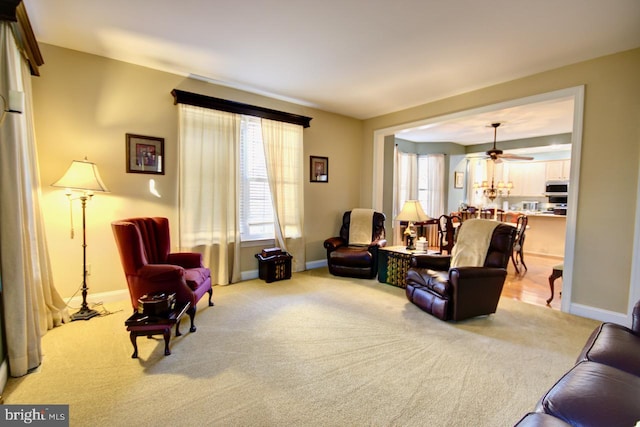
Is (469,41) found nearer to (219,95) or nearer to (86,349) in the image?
(219,95)

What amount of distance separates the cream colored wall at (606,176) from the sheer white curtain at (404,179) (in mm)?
4100

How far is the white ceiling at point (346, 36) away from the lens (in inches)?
93.6

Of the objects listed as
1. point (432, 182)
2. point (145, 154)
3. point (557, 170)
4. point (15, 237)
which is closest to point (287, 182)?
point (145, 154)

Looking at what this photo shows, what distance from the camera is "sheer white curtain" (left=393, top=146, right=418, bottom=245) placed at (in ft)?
24.3

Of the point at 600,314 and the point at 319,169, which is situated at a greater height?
the point at 319,169

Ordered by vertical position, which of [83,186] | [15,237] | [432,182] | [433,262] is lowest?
[433,262]

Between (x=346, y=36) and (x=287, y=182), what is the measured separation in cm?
238

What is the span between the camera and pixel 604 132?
122 inches

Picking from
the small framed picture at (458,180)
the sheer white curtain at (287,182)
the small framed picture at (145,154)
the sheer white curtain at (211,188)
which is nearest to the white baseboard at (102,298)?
A: the sheer white curtain at (211,188)

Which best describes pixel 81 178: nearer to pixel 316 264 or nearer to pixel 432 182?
pixel 316 264

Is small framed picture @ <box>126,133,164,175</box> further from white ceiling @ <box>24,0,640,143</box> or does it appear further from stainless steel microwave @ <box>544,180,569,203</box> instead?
stainless steel microwave @ <box>544,180,569,203</box>

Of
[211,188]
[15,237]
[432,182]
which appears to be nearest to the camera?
[15,237]

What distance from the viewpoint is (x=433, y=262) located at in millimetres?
3488

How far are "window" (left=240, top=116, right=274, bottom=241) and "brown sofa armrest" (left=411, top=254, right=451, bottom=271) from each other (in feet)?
7.55
